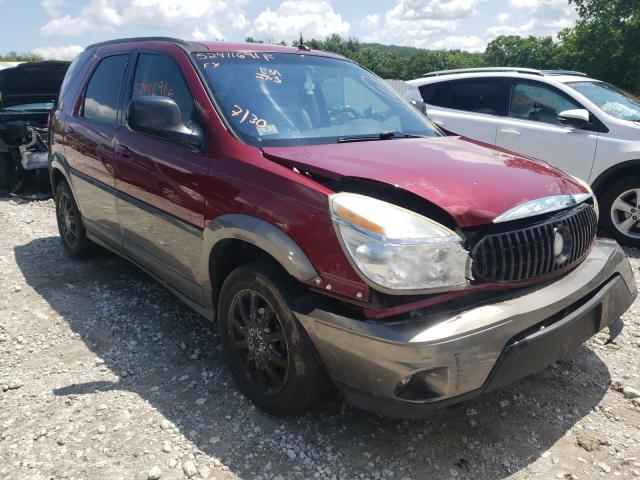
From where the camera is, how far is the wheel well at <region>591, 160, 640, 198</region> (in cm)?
541

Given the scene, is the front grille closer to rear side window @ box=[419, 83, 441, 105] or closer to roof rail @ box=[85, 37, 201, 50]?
roof rail @ box=[85, 37, 201, 50]

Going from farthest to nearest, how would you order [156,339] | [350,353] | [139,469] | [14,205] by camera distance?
[14,205]
[156,339]
[139,469]
[350,353]

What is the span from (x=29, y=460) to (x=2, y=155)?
665cm

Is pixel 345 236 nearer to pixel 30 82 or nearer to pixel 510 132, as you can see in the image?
pixel 510 132

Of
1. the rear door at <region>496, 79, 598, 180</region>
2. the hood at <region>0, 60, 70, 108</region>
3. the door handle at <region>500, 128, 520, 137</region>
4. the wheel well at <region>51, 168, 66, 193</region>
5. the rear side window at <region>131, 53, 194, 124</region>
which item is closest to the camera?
the rear side window at <region>131, 53, 194, 124</region>

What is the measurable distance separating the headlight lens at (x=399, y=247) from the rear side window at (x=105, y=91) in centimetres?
248

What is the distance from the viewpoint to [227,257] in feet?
9.55

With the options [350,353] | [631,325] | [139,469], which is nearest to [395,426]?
[350,353]

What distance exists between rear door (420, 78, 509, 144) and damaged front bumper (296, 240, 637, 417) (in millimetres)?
4363

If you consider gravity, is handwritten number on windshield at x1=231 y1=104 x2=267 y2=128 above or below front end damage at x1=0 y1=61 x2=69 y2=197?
above

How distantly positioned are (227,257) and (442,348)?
4.39ft

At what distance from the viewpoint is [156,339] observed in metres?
3.65

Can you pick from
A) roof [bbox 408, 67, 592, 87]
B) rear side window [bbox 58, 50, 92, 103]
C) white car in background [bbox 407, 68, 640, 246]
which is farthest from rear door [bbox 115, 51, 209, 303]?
roof [bbox 408, 67, 592, 87]

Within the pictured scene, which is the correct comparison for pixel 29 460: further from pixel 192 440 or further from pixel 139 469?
pixel 192 440
